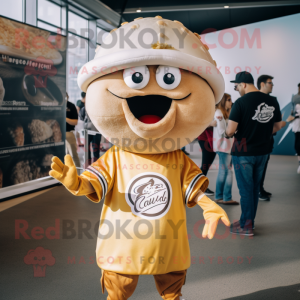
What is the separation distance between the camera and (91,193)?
57.0 inches

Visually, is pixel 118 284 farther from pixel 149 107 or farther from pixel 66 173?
pixel 149 107

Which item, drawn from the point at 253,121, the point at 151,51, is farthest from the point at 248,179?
the point at 151,51

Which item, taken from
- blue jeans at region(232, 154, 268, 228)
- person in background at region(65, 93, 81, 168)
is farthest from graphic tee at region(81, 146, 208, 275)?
person in background at region(65, 93, 81, 168)

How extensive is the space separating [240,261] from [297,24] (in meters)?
8.08

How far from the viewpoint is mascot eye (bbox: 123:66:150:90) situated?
1299mm

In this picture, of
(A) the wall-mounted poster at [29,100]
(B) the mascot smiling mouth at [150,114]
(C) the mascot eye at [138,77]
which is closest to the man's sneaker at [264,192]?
(A) the wall-mounted poster at [29,100]

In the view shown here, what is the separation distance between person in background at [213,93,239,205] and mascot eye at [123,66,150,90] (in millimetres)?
2654

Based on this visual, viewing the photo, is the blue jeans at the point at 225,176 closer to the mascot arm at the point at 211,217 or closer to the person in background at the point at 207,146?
the person in background at the point at 207,146

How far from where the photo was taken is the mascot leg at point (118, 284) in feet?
4.76

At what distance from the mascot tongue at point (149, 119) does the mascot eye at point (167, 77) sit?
131 mm

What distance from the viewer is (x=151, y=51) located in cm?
126

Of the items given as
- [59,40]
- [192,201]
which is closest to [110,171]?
[192,201]

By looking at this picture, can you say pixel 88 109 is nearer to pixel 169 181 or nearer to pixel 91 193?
pixel 91 193

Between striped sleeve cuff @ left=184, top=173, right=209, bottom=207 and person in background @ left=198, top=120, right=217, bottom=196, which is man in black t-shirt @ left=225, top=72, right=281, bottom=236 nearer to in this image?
person in background @ left=198, top=120, right=217, bottom=196
